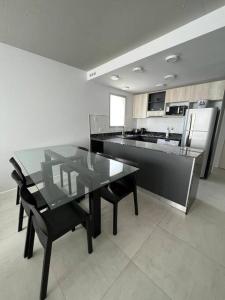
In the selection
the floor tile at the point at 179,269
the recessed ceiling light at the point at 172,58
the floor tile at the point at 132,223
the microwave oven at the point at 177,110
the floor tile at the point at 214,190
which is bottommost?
the floor tile at the point at 214,190

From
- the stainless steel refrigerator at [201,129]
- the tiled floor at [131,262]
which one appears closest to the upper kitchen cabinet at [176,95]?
the stainless steel refrigerator at [201,129]

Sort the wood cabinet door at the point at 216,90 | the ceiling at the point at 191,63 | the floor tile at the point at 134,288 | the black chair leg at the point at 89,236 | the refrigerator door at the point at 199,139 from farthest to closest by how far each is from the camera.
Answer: the refrigerator door at the point at 199,139, the wood cabinet door at the point at 216,90, the ceiling at the point at 191,63, the black chair leg at the point at 89,236, the floor tile at the point at 134,288

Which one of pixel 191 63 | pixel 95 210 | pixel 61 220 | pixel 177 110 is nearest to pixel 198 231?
pixel 95 210

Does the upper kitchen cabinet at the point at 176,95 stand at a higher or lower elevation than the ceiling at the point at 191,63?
lower

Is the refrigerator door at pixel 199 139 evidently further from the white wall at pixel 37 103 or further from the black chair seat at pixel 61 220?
the black chair seat at pixel 61 220

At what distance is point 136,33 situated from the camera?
1.81 meters

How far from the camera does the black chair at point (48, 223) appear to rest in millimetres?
971

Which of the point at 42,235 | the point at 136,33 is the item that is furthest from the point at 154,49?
the point at 42,235

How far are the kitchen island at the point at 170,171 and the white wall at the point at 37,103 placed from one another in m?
1.54

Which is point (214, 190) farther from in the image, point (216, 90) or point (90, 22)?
point (90, 22)

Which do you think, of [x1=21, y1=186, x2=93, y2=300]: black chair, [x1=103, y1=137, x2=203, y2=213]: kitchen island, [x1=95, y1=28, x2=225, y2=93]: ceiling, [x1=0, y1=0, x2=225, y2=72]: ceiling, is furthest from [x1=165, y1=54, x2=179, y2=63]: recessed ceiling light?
[x1=21, y1=186, x2=93, y2=300]: black chair

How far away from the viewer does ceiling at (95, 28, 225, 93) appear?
1646 millimetres

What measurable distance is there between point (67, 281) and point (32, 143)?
230 cm

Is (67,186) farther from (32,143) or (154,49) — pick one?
(154,49)
